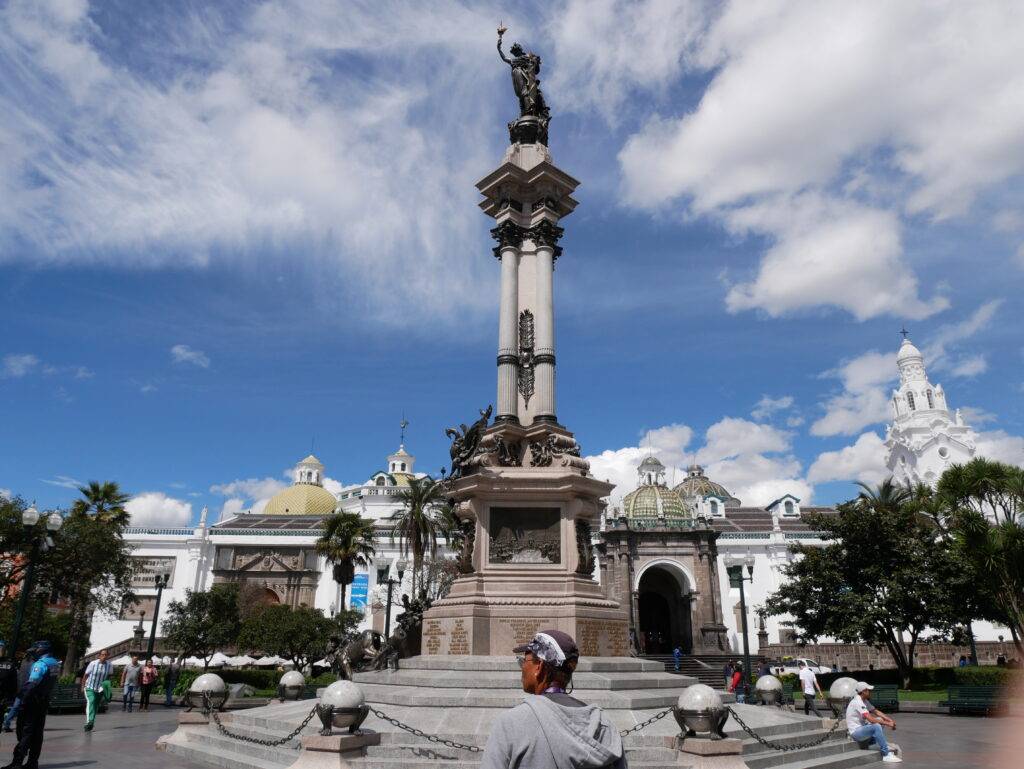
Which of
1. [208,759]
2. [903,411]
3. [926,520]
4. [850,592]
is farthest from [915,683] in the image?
[903,411]

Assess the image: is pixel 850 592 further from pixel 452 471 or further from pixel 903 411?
pixel 903 411

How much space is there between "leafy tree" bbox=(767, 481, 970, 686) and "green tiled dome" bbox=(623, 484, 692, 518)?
18.6 meters

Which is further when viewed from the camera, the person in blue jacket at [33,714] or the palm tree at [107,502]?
the palm tree at [107,502]

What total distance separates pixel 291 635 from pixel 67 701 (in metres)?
18.4

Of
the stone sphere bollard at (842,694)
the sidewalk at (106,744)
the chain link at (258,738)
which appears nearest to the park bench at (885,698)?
the stone sphere bollard at (842,694)

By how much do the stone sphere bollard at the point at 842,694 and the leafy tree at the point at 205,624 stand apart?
36.1 meters

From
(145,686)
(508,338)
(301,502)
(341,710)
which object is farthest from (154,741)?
(301,502)

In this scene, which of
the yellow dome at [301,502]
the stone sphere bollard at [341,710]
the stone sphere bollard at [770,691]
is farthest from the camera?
the yellow dome at [301,502]

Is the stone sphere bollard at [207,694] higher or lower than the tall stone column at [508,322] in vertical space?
lower

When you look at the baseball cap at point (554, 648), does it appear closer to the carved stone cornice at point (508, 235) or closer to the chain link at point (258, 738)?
the chain link at point (258, 738)

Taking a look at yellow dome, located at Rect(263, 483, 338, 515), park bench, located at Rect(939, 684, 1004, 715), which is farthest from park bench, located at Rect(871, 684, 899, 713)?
yellow dome, located at Rect(263, 483, 338, 515)

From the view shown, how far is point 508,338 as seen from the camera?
15188 millimetres

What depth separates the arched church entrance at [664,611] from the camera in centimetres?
4762

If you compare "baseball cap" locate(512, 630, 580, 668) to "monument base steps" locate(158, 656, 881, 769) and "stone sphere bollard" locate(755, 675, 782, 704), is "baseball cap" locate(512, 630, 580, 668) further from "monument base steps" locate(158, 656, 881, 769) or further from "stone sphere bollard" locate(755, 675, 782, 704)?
"stone sphere bollard" locate(755, 675, 782, 704)
